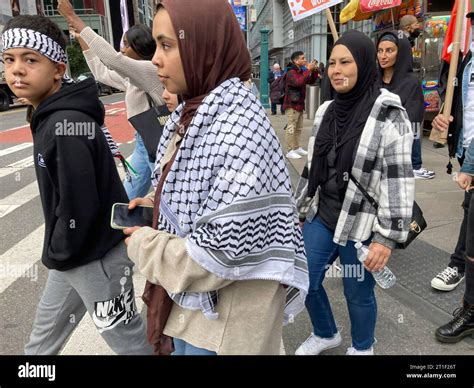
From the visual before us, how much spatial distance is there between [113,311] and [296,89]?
7.38 m

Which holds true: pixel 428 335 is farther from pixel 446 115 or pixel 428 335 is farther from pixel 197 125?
pixel 197 125

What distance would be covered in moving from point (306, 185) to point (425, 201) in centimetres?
357

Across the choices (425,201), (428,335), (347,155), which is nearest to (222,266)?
(347,155)

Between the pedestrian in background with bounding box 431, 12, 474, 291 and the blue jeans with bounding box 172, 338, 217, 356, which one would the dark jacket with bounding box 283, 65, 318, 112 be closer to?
the pedestrian in background with bounding box 431, 12, 474, 291

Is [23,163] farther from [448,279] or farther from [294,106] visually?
[448,279]

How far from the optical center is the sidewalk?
9.16ft

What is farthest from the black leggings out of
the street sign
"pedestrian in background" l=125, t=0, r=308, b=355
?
the street sign

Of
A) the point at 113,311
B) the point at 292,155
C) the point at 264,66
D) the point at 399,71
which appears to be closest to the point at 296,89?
the point at 292,155

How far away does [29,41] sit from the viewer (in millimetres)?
1833

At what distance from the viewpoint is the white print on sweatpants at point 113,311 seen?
6.51ft

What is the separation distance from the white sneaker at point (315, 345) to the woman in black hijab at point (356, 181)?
145 mm

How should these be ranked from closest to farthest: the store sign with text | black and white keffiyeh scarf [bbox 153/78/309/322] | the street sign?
black and white keffiyeh scarf [bbox 153/78/309/322] < the street sign < the store sign with text

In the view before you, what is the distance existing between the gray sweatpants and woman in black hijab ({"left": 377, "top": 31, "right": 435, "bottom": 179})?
3273 mm

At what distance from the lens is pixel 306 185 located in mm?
2576
